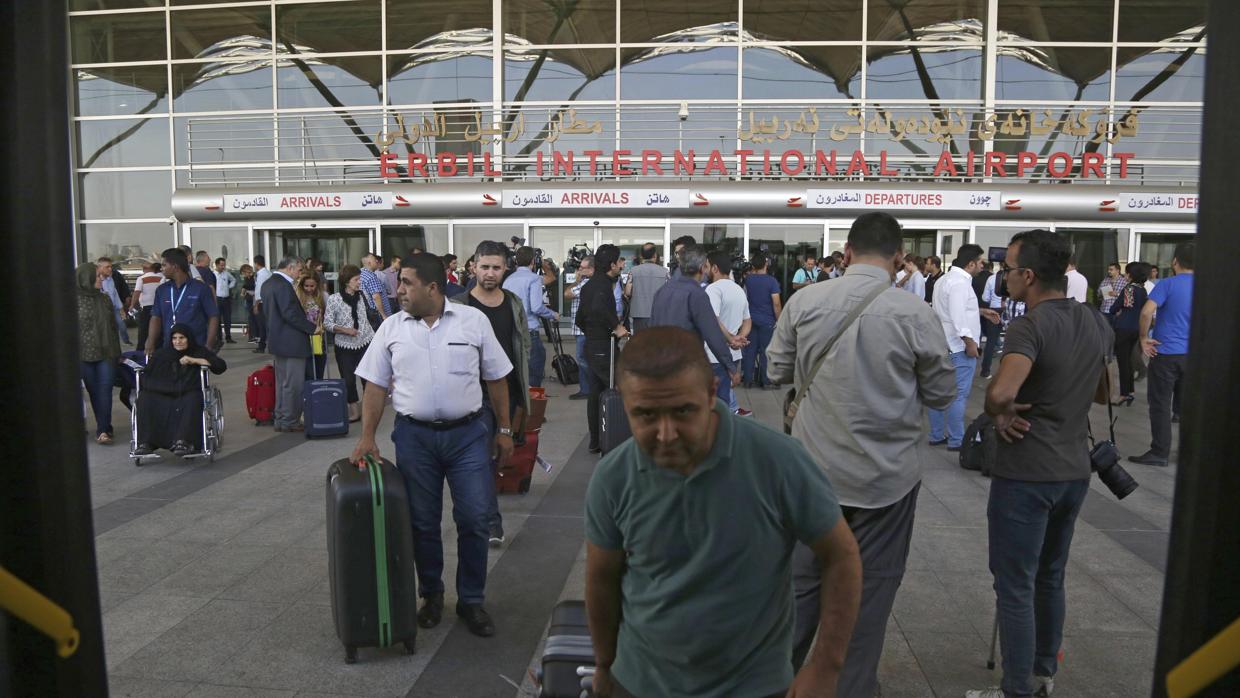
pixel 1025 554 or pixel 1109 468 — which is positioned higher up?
pixel 1109 468

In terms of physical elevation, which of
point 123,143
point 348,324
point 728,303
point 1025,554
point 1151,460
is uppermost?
point 123,143

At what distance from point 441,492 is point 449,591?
2.63 ft

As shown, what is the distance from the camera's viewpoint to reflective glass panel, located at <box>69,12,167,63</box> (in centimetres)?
2250

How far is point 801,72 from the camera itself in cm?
2084

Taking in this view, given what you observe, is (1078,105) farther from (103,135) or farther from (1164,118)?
(103,135)

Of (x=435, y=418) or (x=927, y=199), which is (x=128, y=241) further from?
(x=435, y=418)

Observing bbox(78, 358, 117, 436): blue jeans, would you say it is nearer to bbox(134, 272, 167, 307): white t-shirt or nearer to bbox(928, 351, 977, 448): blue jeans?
bbox(134, 272, 167, 307): white t-shirt

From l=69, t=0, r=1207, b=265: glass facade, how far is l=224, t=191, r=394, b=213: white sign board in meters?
1.70

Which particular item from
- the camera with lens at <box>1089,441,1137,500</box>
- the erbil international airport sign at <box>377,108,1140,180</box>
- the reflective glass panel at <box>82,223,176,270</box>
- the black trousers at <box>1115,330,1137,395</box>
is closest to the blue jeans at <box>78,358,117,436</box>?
the camera with lens at <box>1089,441,1137,500</box>

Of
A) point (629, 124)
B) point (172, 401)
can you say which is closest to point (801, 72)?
point (629, 124)

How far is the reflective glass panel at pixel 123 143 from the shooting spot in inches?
872

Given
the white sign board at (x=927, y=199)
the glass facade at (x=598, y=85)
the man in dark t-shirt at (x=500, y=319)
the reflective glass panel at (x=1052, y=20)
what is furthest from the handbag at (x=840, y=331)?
the reflective glass panel at (x=1052, y=20)

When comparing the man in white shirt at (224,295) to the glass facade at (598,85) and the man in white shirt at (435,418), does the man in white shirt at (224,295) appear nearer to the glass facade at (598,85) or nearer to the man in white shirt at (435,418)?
the glass facade at (598,85)

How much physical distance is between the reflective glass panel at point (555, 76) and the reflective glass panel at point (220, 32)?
250 inches
